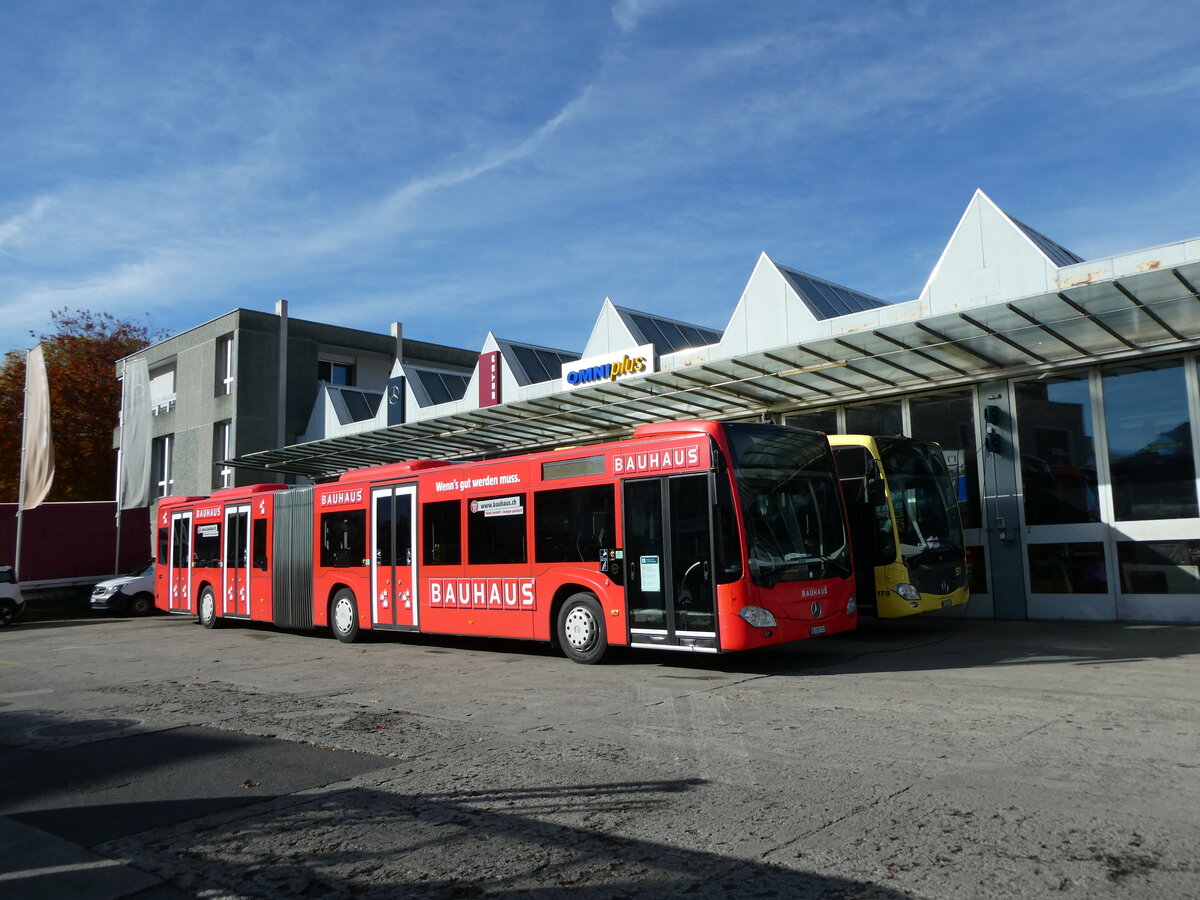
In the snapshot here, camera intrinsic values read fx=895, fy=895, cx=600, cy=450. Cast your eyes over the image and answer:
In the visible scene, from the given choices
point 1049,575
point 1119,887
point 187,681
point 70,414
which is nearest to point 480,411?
point 187,681

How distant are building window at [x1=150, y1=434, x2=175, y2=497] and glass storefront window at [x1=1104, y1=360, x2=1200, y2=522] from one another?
110ft

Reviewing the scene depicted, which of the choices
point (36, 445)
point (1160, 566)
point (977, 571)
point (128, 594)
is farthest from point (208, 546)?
point (1160, 566)

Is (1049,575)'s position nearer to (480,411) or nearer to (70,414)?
(480,411)

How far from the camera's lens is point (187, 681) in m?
11.6

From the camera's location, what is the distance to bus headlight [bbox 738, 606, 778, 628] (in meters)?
9.93

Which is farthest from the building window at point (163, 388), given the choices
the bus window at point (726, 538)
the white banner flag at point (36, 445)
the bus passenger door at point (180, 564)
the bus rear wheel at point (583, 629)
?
the bus window at point (726, 538)

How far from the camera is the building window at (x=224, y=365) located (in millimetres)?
33250

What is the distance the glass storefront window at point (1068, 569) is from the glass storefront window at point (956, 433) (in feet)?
4.00

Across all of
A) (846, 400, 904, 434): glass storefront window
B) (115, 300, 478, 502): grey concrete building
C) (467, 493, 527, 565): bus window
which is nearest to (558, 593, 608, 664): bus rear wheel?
(467, 493, 527, 565): bus window

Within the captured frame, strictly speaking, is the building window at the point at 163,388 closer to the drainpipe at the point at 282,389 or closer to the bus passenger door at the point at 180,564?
the drainpipe at the point at 282,389

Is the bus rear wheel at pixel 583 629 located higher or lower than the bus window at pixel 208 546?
lower

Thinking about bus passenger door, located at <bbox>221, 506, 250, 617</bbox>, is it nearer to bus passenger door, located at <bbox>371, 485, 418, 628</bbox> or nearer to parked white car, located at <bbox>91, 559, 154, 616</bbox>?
bus passenger door, located at <bbox>371, 485, 418, 628</bbox>

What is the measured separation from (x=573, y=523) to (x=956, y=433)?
27.4 ft

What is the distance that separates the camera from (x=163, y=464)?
3694cm
